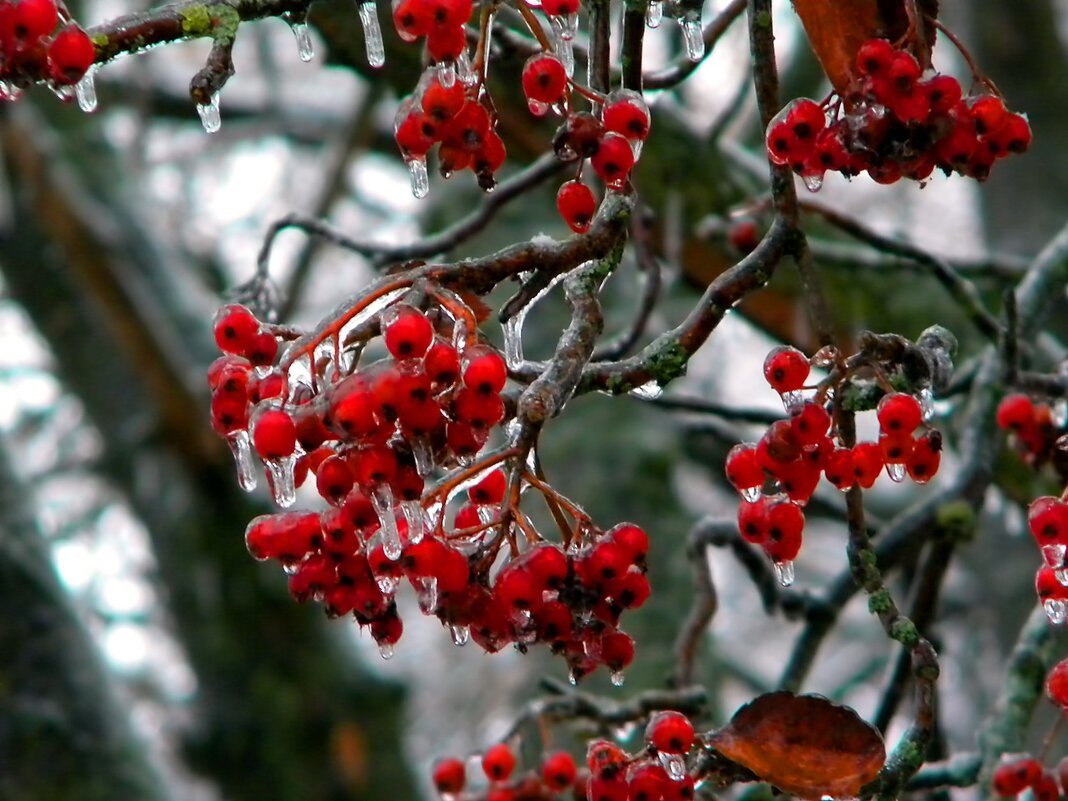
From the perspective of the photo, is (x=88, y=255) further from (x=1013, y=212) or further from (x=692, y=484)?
(x=692, y=484)

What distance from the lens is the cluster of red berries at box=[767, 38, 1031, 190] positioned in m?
1.38

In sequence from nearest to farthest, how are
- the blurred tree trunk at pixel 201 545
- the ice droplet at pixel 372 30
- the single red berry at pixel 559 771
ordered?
1. the ice droplet at pixel 372 30
2. the single red berry at pixel 559 771
3. the blurred tree trunk at pixel 201 545

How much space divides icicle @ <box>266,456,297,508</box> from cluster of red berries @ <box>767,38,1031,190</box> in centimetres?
57

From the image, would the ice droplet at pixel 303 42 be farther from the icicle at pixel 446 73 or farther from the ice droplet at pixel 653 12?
the ice droplet at pixel 653 12

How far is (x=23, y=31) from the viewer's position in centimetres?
135

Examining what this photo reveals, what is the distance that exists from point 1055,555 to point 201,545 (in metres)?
4.01

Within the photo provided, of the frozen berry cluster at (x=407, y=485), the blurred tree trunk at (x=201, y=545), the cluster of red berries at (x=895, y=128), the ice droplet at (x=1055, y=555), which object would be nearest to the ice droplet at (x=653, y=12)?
the cluster of red berries at (x=895, y=128)

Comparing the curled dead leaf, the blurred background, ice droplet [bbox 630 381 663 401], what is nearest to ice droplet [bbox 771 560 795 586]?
the curled dead leaf

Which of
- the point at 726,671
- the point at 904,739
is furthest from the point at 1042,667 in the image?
the point at 726,671

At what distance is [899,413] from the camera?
1.44 metres

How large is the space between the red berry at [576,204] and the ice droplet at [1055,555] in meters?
0.59

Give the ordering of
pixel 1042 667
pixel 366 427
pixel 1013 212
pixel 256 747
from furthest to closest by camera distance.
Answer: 1. pixel 1013 212
2. pixel 256 747
3. pixel 1042 667
4. pixel 366 427

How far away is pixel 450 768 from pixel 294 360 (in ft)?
3.45

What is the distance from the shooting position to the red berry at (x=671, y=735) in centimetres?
150
